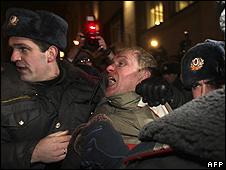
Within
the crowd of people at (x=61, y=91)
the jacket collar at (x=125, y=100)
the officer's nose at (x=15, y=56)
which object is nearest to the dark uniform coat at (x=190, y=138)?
the crowd of people at (x=61, y=91)

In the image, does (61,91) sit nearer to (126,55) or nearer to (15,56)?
(15,56)

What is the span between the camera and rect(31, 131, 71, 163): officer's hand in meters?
1.91

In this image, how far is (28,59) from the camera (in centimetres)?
226

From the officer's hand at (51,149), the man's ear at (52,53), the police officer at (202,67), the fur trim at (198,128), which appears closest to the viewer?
the fur trim at (198,128)

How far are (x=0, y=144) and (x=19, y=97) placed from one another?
0.30 metres

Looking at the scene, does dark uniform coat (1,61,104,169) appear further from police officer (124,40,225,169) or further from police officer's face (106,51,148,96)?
police officer (124,40,225,169)

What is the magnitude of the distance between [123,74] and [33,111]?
751 millimetres

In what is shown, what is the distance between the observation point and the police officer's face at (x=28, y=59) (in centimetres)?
223

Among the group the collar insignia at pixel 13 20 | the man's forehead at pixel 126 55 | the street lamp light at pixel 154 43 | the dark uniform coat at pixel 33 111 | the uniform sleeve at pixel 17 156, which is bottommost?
the uniform sleeve at pixel 17 156

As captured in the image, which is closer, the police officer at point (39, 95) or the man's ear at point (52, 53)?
the police officer at point (39, 95)

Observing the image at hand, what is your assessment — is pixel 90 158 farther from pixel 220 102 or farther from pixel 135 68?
pixel 135 68

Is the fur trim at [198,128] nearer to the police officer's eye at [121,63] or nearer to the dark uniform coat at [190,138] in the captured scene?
the dark uniform coat at [190,138]

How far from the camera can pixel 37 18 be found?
2307 millimetres

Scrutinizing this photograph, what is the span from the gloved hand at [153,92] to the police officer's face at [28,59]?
0.65 meters
